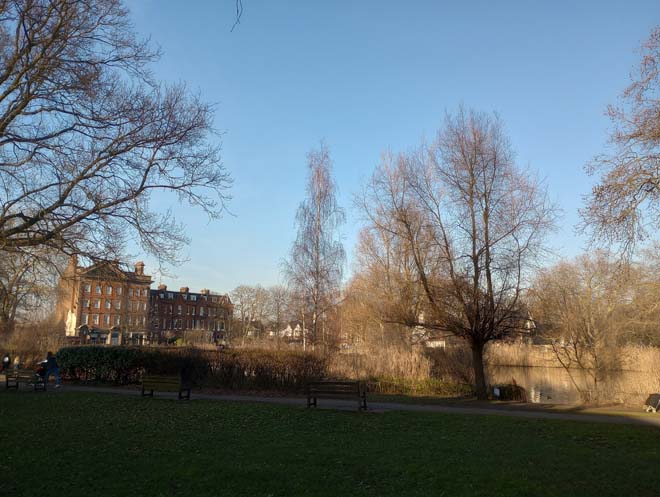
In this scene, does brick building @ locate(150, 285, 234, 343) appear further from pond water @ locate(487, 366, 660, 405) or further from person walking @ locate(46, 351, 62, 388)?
person walking @ locate(46, 351, 62, 388)

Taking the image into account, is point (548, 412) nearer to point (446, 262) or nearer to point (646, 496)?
point (446, 262)

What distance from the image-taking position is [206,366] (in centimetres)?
2205

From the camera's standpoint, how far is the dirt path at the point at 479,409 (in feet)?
50.7

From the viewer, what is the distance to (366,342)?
96.3 ft

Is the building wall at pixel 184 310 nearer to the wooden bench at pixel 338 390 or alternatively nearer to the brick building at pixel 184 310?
the brick building at pixel 184 310

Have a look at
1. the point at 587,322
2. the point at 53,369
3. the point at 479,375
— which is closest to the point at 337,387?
the point at 479,375

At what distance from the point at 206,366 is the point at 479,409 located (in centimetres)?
1123

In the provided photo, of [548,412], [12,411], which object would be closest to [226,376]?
[12,411]

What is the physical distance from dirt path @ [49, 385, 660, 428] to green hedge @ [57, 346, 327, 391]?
1.80 m

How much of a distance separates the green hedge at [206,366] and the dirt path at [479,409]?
5.90 feet

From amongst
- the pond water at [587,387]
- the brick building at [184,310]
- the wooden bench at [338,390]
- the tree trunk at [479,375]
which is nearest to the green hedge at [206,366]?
the wooden bench at [338,390]

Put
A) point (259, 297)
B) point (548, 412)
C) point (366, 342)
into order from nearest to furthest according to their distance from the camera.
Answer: point (548, 412) < point (366, 342) < point (259, 297)

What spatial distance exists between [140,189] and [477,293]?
13.4m

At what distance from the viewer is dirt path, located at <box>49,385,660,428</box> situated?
15.5m
